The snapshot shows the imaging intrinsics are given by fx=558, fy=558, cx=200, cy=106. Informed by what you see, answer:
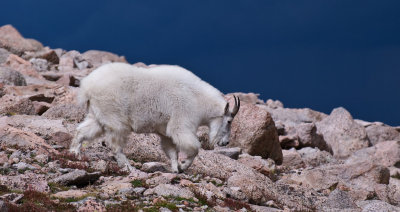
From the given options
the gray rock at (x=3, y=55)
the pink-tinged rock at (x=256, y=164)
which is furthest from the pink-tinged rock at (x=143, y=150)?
the gray rock at (x=3, y=55)

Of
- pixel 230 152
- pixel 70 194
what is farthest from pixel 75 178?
pixel 230 152

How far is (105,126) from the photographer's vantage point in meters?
11.3

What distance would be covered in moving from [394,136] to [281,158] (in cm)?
1410

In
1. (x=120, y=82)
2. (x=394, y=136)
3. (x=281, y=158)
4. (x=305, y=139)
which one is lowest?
(x=120, y=82)

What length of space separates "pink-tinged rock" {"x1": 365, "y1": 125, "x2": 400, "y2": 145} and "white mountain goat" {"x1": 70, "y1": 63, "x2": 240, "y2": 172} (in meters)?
20.5

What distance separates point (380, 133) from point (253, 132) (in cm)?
1459

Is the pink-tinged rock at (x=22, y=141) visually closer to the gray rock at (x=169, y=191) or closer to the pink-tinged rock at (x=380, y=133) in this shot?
the gray rock at (x=169, y=191)

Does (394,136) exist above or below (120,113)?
above

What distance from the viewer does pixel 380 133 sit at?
102ft

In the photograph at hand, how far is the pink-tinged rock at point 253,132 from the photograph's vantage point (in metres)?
19.1

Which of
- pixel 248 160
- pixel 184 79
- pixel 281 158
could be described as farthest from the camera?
pixel 281 158

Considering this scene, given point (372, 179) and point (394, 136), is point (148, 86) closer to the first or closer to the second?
point (372, 179)

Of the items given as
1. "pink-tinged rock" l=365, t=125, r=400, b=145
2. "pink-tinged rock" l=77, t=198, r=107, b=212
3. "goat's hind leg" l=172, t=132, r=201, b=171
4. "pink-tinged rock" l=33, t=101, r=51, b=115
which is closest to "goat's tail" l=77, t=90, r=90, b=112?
"goat's hind leg" l=172, t=132, r=201, b=171

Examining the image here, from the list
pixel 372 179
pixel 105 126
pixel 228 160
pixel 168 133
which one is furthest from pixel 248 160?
pixel 105 126
